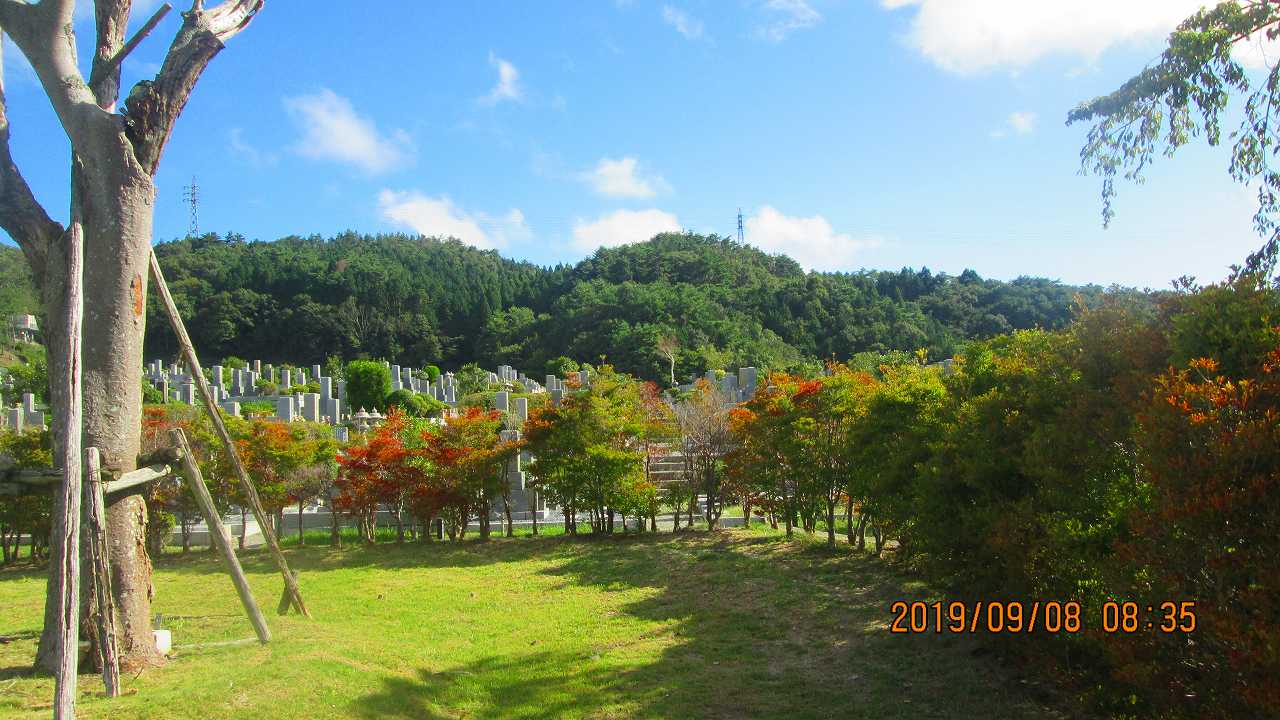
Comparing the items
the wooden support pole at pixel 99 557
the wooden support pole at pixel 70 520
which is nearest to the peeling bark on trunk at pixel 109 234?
the wooden support pole at pixel 99 557

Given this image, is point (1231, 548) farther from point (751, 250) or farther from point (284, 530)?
point (751, 250)

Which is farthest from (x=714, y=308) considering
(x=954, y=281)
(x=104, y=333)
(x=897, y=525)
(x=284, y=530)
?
(x=104, y=333)

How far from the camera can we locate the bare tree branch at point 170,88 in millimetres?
5238

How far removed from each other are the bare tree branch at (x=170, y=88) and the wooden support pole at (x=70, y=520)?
3.62 ft

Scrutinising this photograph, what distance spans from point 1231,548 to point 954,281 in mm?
55185

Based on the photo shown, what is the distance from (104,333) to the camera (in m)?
4.98

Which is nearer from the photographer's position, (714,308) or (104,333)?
(104,333)

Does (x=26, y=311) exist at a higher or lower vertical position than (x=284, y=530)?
higher
